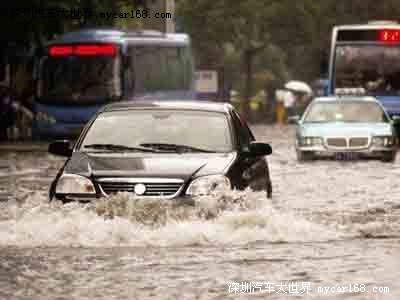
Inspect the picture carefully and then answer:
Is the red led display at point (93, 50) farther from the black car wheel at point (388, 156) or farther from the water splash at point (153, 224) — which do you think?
the water splash at point (153, 224)

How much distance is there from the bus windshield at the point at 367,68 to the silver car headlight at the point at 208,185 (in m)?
29.3

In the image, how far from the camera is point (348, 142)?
31672 mm

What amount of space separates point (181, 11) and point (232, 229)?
5584 cm

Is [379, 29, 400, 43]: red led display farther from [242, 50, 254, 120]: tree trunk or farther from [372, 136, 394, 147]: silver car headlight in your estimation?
[242, 50, 254, 120]: tree trunk

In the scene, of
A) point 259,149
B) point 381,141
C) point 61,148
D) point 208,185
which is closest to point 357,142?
point 381,141

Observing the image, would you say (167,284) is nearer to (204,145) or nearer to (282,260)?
(282,260)

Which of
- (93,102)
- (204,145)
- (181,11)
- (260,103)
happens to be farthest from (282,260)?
(260,103)

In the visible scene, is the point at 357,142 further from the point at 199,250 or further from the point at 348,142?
the point at 199,250

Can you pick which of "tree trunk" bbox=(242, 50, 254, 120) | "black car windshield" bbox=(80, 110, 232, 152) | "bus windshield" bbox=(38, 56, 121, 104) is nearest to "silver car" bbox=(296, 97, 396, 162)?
"bus windshield" bbox=(38, 56, 121, 104)

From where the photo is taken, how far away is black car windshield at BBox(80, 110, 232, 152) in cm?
1540

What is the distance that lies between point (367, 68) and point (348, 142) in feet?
40.1

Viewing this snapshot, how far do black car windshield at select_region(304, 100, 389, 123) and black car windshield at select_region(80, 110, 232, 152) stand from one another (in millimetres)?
16903

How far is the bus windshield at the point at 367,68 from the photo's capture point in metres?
43.4

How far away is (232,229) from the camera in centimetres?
1440
